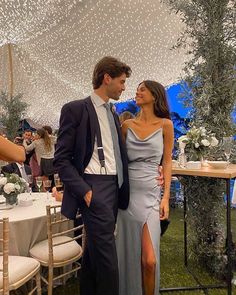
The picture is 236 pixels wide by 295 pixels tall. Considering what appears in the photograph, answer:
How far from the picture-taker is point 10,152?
0.92 m

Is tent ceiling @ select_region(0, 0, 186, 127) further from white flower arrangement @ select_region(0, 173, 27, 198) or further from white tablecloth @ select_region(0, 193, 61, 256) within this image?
white tablecloth @ select_region(0, 193, 61, 256)

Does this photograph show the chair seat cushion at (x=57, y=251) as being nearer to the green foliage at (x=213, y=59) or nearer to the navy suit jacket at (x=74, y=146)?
the navy suit jacket at (x=74, y=146)

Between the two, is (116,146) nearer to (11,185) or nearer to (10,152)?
(10,152)

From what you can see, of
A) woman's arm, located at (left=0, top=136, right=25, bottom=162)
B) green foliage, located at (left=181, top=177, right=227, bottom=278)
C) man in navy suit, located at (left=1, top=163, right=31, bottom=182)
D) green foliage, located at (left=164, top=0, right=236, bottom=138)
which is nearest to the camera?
woman's arm, located at (left=0, top=136, right=25, bottom=162)

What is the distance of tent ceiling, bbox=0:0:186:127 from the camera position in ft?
19.4

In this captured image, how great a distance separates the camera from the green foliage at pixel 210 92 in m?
3.07

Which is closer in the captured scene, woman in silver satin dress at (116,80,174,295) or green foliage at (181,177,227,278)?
woman in silver satin dress at (116,80,174,295)

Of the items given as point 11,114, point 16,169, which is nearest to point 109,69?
point 16,169

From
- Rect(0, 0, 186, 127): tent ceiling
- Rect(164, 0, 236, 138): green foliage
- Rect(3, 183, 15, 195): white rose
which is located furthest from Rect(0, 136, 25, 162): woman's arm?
Rect(0, 0, 186, 127): tent ceiling

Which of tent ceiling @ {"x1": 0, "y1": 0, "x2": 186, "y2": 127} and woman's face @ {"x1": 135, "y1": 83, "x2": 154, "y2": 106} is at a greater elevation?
tent ceiling @ {"x1": 0, "y1": 0, "x2": 186, "y2": 127}

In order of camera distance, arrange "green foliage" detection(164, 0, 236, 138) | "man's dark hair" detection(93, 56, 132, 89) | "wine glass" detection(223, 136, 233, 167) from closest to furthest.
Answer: "man's dark hair" detection(93, 56, 132, 89) → "wine glass" detection(223, 136, 233, 167) → "green foliage" detection(164, 0, 236, 138)

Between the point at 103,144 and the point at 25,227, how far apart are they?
1119 mm

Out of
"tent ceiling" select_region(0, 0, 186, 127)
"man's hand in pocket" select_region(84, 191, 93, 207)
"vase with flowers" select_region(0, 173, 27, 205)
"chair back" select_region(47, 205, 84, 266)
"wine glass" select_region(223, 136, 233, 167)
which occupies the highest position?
"tent ceiling" select_region(0, 0, 186, 127)

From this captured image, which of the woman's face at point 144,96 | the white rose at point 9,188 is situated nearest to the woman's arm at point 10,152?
the woman's face at point 144,96
